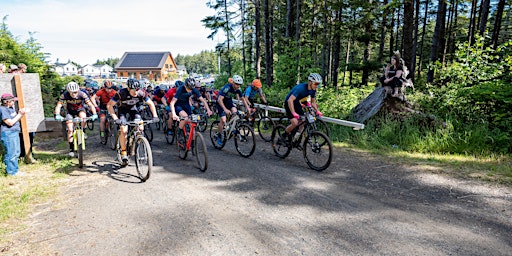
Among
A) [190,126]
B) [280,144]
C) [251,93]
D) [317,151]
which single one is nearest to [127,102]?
[190,126]

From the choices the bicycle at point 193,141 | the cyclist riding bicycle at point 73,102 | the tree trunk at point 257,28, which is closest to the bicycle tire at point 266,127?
the bicycle at point 193,141

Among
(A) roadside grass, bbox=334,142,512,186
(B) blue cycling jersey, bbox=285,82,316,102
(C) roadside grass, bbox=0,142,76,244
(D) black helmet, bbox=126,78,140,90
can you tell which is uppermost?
(D) black helmet, bbox=126,78,140,90

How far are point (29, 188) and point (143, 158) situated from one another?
7.95 ft

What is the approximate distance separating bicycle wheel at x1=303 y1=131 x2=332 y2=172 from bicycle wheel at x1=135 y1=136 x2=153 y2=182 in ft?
12.2

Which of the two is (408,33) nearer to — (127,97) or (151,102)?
(151,102)

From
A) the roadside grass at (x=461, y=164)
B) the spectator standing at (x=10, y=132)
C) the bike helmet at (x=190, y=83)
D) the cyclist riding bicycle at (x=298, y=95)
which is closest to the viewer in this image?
the roadside grass at (x=461, y=164)

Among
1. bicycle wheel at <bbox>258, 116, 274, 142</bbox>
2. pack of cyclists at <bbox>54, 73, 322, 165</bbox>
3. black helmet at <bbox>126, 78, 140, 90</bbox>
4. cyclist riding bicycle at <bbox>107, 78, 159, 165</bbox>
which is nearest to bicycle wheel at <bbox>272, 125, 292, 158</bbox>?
pack of cyclists at <bbox>54, 73, 322, 165</bbox>

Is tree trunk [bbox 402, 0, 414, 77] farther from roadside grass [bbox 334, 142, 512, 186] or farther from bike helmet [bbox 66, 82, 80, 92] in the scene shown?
bike helmet [bbox 66, 82, 80, 92]

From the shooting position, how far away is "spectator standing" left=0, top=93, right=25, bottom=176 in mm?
7008

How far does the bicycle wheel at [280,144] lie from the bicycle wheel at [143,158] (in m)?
3.50

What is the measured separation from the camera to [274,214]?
4.89 m

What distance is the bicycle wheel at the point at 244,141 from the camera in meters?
8.58

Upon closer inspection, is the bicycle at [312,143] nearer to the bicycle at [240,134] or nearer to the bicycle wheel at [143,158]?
the bicycle at [240,134]

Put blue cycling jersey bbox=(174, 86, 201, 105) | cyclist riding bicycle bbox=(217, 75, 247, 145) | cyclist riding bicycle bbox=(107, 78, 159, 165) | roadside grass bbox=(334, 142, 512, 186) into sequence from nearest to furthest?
roadside grass bbox=(334, 142, 512, 186) → cyclist riding bicycle bbox=(107, 78, 159, 165) → blue cycling jersey bbox=(174, 86, 201, 105) → cyclist riding bicycle bbox=(217, 75, 247, 145)
